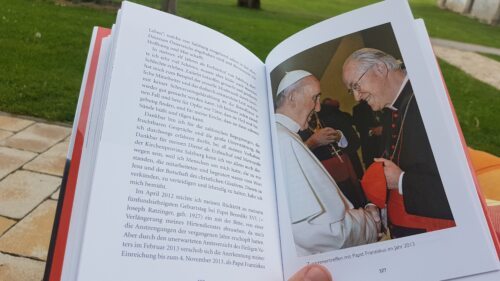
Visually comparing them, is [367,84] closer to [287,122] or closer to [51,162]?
[287,122]

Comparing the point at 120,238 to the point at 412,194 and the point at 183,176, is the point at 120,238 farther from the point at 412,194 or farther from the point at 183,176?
the point at 412,194

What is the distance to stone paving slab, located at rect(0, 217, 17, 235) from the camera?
5.62ft

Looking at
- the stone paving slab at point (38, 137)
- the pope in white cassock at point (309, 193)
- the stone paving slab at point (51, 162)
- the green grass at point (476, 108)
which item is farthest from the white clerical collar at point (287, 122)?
the green grass at point (476, 108)

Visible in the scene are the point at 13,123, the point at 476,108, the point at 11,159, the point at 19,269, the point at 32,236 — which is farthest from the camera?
the point at 476,108

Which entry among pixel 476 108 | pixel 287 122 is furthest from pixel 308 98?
pixel 476 108

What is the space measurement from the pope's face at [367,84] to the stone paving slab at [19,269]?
119 cm

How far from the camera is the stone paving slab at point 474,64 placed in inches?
199

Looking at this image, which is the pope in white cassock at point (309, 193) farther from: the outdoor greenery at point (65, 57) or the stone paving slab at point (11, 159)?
the outdoor greenery at point (65, 57)

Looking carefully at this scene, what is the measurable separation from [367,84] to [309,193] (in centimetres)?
20

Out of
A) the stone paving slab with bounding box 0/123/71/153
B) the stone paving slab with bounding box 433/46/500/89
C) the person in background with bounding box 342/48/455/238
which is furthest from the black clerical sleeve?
the stone paving slab with bounding box 433/46/500/89

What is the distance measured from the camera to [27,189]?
1957 millimetres

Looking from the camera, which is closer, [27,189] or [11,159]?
[27,189]

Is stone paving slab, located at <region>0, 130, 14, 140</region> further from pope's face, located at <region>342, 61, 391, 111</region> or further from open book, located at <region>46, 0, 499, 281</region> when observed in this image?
pope's face, located at <region>342, 61, 391, 111</region>

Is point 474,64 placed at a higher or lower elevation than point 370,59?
higher
